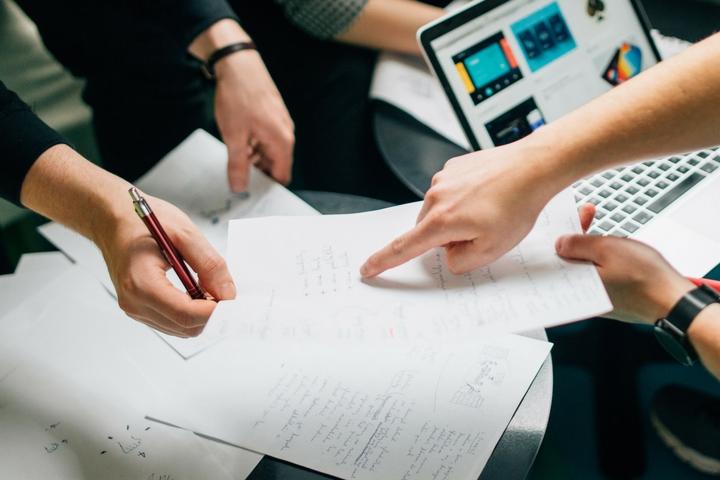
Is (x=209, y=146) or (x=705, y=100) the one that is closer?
(x=705, y=100)

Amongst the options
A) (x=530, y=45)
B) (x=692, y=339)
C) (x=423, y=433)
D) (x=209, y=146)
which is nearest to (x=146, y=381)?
(x=423, y=433)

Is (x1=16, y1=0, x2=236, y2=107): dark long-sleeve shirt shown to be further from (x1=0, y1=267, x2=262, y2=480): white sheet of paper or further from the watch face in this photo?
the watch face

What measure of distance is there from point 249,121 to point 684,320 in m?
0.61

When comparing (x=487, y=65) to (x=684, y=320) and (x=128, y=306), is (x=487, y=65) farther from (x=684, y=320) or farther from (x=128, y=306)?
(x=128, y=306)

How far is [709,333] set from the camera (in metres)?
0.58

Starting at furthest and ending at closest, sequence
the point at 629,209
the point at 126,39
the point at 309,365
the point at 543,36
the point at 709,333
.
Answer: the point at 126,39, the point at 543,36, the point at 629,209, the point at 309,365, the point at 709,333

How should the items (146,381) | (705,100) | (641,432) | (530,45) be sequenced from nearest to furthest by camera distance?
(705,100) < (146,381) < (530,45) < (641,432)

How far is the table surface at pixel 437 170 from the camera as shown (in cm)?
62

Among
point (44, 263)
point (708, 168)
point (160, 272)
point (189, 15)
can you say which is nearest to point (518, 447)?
point (160, 272)

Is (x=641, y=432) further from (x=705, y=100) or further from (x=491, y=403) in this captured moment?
(x=705, y=100)

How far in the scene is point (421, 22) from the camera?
3.63ft

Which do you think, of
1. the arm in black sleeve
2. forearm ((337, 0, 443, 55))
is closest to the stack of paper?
the arm in black sleeve

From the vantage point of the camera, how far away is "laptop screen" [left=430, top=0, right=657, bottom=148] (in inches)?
33.4

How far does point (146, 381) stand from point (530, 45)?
0.66 meters
